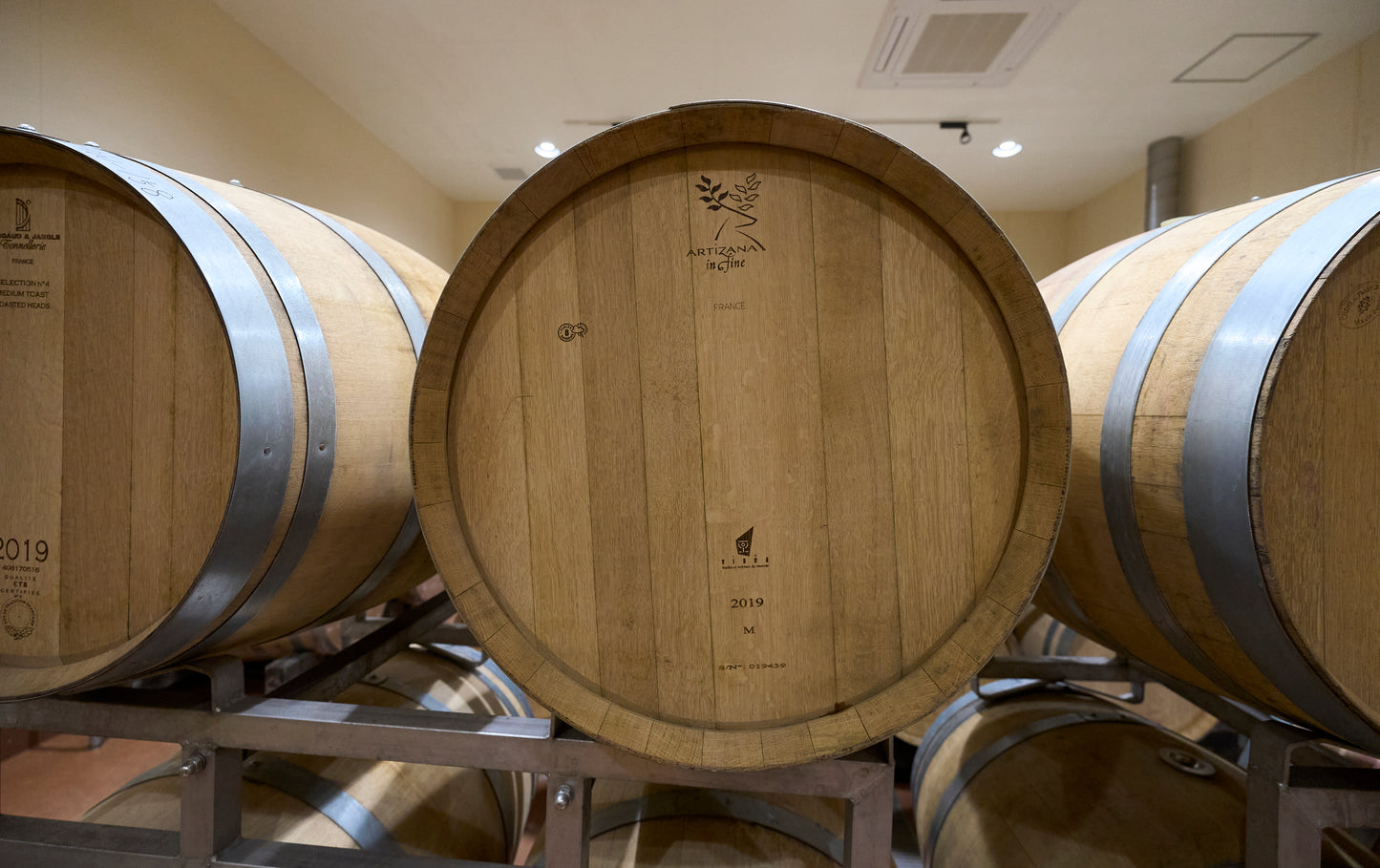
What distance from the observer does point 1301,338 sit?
2.60 ft

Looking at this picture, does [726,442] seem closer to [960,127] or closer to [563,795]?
[563,795]

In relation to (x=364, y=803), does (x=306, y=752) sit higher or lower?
higher

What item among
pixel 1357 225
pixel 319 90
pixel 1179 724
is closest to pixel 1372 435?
pixel 1357 225

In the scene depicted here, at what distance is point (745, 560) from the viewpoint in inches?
34.5

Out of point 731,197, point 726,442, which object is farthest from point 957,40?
point 726,442

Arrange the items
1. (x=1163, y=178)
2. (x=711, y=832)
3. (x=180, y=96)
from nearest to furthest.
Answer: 1. (x=711, y=832)
2. (x=180, y=96)
3. (x=1163, y=178)

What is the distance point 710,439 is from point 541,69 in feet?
10.9

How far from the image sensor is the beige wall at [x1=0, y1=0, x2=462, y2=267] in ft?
6.49

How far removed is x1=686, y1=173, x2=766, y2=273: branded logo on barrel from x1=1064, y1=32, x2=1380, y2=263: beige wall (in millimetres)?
3964

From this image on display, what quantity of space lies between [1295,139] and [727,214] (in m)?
4.48

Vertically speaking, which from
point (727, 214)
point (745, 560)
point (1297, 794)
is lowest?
point (1297, 794)

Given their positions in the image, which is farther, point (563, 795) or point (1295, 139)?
point (1295, 139)

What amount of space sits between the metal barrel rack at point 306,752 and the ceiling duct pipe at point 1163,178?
16.2ft

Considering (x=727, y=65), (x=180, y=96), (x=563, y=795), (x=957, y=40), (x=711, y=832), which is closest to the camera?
(x=563, y=795)
